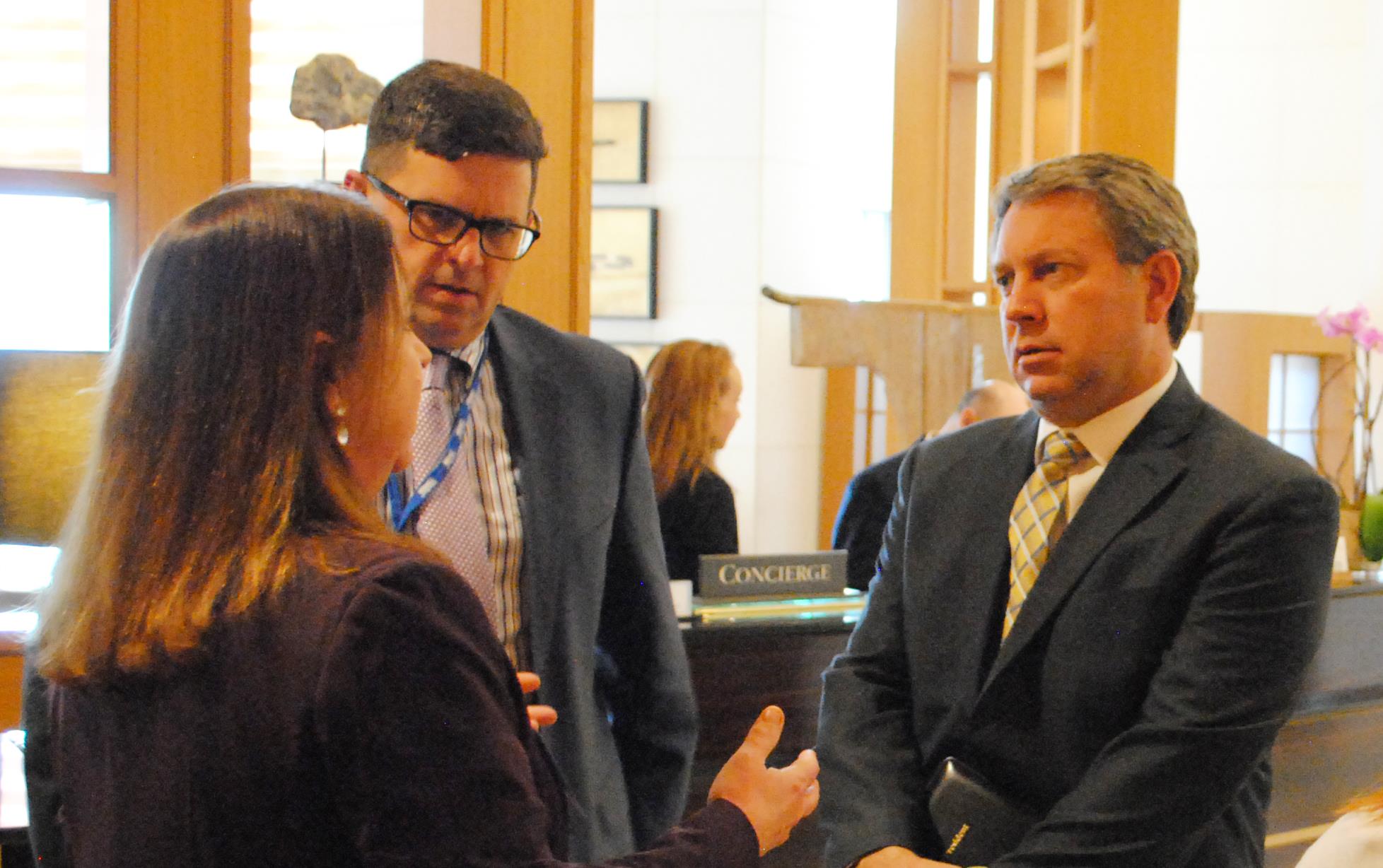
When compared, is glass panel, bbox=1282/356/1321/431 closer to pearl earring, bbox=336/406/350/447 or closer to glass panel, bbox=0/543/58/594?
glass panel, bbox=0/543/58/594

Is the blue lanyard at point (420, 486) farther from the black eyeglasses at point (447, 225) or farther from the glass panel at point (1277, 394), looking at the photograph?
the glass panel at point (1277, 394)

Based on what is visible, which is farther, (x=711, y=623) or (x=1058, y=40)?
(x=1058, y=40)

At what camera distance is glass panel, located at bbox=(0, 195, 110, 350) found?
2.74 meters

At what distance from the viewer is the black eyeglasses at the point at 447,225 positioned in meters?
1.58

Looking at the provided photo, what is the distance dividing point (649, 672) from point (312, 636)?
0.88 metres

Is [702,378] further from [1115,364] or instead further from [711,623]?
[1115,364]

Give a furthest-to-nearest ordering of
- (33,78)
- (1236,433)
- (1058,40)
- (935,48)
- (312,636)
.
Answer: (935,48) < (1058,40) < (33,78) < (1236,433) < (312,636)

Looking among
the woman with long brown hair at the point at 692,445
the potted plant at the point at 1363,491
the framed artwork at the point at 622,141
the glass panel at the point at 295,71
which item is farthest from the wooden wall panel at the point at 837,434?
the glass panel at the point at 295,71

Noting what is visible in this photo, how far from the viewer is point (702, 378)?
4.39m

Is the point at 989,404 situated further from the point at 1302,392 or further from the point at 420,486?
the point at 1302,392

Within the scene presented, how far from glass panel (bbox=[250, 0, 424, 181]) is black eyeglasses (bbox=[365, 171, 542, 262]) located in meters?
1.46

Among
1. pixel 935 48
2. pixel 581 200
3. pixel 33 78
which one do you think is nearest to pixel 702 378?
pixel 581 200

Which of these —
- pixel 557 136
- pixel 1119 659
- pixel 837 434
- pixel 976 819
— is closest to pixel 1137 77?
pixel 557 136

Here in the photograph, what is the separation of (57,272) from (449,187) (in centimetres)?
158
